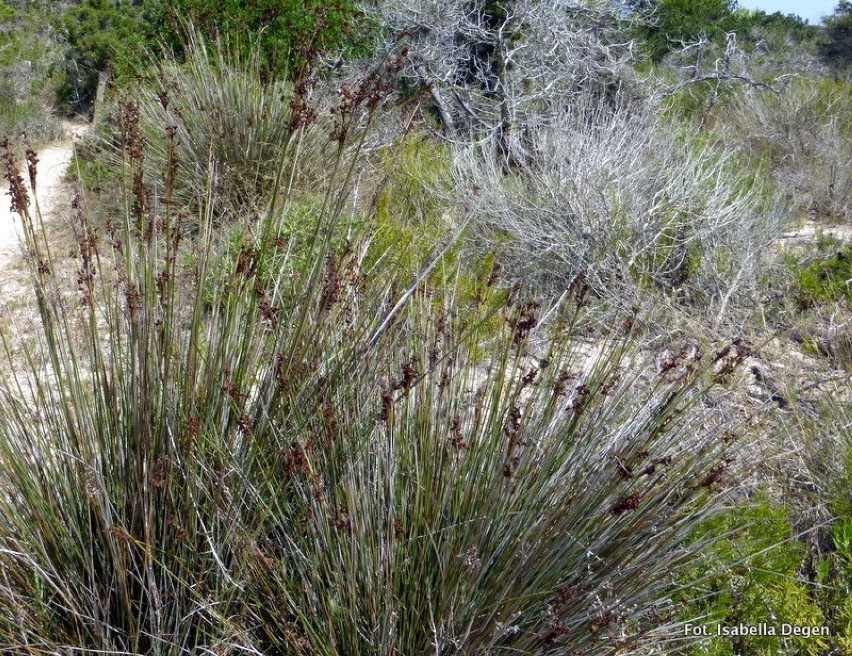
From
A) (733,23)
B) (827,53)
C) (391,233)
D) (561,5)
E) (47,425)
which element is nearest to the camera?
(47,425)

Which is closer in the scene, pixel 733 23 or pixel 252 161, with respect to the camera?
pixel 252 161

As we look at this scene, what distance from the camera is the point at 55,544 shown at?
71.5 inches

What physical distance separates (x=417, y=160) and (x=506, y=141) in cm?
114

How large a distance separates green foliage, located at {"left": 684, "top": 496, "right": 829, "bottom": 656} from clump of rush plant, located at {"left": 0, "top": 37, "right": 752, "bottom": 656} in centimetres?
11

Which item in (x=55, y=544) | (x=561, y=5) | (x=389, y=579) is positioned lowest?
(x=55, y=544)

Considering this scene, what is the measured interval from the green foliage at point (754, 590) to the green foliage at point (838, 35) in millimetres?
19224

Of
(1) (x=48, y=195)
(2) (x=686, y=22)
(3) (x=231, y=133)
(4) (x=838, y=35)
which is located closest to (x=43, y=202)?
(1) (x=48, y=195)

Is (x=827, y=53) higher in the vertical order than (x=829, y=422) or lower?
higher

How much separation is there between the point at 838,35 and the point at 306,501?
22.8 meters

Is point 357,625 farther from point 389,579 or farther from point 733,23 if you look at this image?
point 733,23

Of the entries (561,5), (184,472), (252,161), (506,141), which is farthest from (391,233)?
(561,5)

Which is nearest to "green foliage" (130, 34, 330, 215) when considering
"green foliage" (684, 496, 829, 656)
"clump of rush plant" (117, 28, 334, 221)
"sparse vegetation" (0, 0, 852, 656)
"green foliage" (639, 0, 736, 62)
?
"clump of rush plant" (117, 28, 334, 221)

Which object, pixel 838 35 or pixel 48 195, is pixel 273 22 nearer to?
pixel 48 195

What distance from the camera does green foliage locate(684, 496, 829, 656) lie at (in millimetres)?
1982
